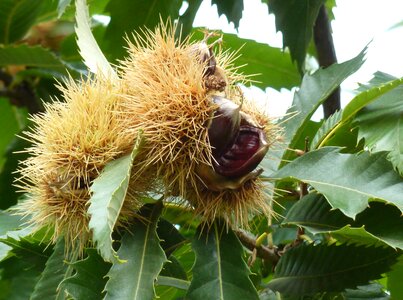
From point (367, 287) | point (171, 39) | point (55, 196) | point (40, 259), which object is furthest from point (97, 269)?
point (367, 287)

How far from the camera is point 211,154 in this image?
4.13ft

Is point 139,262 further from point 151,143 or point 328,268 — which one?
point 328,268

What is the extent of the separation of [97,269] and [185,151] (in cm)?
27

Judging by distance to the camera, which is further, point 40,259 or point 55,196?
point 40,259

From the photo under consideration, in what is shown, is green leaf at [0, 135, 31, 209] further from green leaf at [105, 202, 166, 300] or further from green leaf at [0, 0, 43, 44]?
green leaf at [105, 202, 166, 300]

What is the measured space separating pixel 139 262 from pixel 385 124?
0.54 meters

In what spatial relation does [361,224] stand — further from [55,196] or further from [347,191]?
[55,196]

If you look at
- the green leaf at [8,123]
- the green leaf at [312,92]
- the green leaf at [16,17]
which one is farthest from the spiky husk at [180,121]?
the green leaf at [8,123]

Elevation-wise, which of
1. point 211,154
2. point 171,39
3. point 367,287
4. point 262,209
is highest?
point 171,39

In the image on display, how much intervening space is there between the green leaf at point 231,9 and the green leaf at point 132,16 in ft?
0.63

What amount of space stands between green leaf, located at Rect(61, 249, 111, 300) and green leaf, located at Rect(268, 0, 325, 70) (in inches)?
30.1

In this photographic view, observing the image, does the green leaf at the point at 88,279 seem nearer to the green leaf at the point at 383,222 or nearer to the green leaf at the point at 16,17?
the green leaf at the point at 383,222

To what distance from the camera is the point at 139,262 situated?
50.8 inches

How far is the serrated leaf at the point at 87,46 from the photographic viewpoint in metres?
1.48
